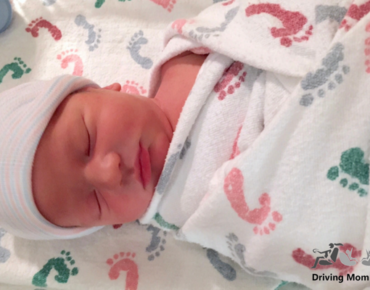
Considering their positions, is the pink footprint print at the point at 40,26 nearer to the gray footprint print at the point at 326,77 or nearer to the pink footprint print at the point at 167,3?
the pink footprint print at the point at 167,3

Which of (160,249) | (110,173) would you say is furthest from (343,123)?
(160,249)

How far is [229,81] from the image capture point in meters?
0.76

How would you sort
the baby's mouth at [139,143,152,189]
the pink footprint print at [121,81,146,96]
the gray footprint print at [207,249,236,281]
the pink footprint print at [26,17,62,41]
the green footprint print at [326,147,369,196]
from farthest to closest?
the pink footprint print at [26,17,62,41] → the pink footprint print at [121,81,146,96] → the gray footprint print at [207,249,236,281] → the baby's mouth at [139,143,152,189] → the green footprint print at [326,147,369,196]

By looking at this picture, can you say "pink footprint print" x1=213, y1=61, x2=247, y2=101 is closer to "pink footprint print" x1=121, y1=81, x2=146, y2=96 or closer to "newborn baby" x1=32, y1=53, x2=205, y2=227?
"newborn baby" x1=32, y1=53, x2=205, y2=227

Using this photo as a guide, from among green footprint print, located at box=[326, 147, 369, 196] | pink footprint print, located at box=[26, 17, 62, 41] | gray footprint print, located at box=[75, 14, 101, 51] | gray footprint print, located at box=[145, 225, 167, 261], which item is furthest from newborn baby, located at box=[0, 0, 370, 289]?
pink footprint print, located at box=[26, 17, 62, 41]

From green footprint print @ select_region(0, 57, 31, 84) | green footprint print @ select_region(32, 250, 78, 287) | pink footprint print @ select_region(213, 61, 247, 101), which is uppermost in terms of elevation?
pink footprint print @ select_region(213, 61, 247, 101)

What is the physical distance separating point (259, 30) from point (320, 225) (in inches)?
18.1

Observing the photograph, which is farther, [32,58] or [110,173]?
[32,58]

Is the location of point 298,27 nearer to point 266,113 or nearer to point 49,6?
point 266,113

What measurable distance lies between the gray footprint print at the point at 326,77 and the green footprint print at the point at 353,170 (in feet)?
0.42

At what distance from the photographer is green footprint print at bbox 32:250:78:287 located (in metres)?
0.91

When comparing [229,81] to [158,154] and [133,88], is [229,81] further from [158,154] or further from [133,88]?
[133,88]

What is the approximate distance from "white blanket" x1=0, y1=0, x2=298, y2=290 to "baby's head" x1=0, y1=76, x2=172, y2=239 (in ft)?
0.53

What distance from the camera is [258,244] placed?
70 cm
